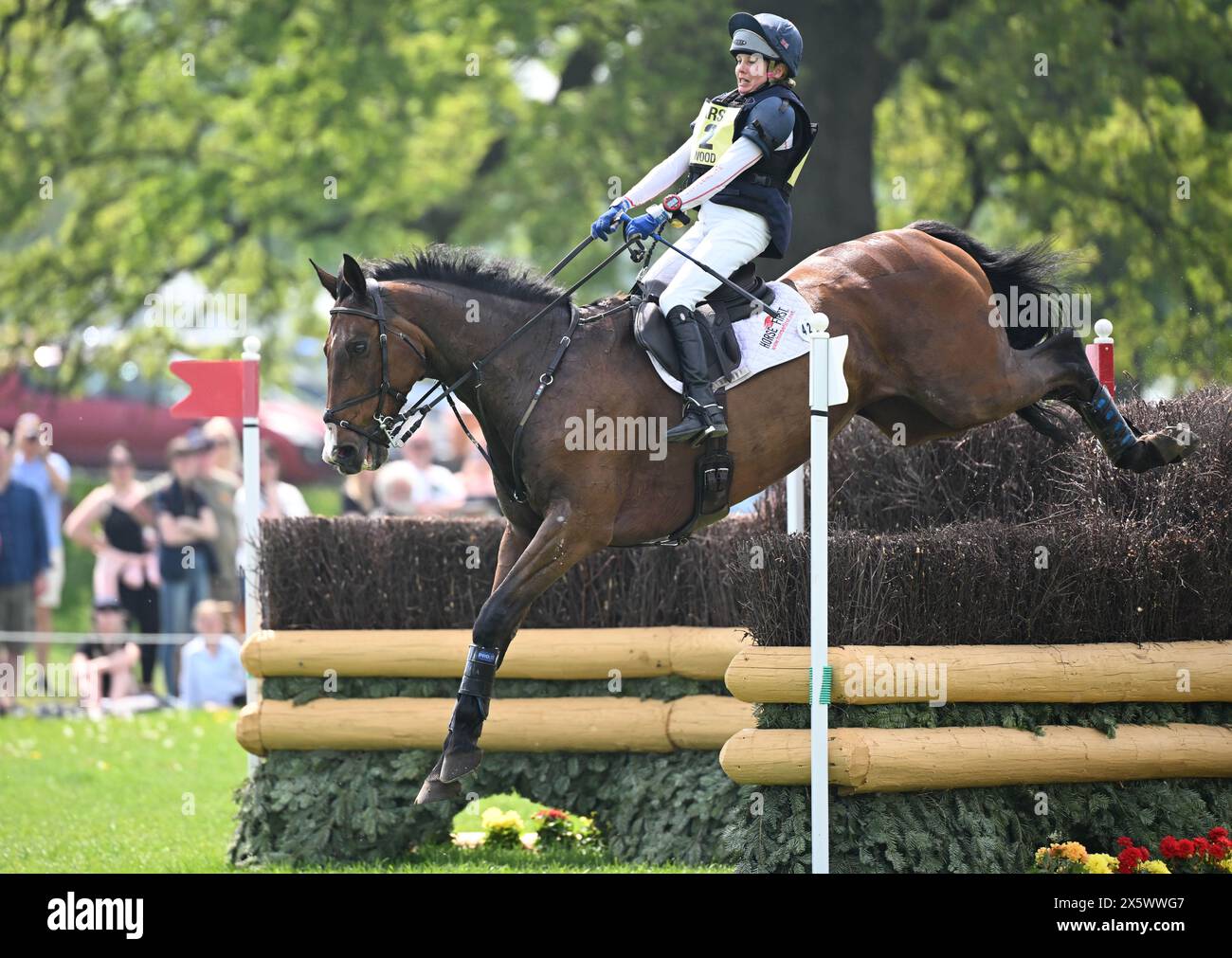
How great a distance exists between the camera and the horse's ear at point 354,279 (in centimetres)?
720

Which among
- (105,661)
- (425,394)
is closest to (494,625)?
(425,394)

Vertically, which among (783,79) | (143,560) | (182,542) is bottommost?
(143,560)

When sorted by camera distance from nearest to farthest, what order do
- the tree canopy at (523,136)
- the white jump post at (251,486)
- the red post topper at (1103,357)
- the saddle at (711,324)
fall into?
the saddle at (711,324)
the red post topper at (1103,357)
the white jump post at (251,486)
the tree canopy at (523,136)

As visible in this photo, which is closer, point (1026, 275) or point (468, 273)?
point (468, 273)

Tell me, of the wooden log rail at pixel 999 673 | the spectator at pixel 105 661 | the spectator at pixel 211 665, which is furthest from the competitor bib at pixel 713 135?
the spectator at pixel 105 661

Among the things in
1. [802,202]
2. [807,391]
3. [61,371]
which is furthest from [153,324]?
[807,391]

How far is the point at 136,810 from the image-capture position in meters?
10.5

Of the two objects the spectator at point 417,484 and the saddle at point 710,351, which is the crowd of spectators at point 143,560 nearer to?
the spectator at point 417,484

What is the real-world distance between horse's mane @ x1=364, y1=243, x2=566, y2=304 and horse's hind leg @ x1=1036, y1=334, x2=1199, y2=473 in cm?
243

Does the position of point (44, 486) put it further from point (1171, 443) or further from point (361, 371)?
point (1171, 443)

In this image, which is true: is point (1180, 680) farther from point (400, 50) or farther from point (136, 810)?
point (400, 50)

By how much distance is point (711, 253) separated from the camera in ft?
25.2

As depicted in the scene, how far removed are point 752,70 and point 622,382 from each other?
4.99 feet
